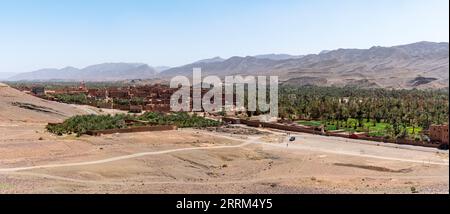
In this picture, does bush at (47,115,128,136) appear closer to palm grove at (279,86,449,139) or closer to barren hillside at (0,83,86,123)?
barren hillside at (0,83,86,123)

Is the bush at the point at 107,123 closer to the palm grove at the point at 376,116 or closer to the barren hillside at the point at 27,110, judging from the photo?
the barren hillside at the point at 27,110

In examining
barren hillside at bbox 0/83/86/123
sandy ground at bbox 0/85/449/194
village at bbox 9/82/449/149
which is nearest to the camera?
sandy ground at bbox 0/85/449/194

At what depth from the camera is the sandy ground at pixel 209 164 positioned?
24.8 m

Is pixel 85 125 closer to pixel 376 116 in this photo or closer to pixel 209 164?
pixel 209 164

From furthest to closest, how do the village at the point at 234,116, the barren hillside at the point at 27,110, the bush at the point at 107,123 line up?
the barren hillside at the point at 27,110, the bush at the point at 107,123, the village at the point at 234,116

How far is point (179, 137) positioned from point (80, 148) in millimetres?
11007

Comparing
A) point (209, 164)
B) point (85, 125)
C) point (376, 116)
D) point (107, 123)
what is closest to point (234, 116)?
point (376, 116)

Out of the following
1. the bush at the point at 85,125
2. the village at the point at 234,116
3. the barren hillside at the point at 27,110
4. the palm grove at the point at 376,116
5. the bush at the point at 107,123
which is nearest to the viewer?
the village at the point at 234,116

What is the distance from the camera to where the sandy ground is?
24.8 metres

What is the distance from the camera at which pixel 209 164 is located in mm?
34094

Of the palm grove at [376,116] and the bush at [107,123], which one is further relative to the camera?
the palm grove at [376,116]

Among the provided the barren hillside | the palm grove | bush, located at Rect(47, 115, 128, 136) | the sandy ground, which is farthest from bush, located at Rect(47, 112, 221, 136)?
the palm grove

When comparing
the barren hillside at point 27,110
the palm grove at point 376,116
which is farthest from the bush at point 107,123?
the palm grove at point 376,116
